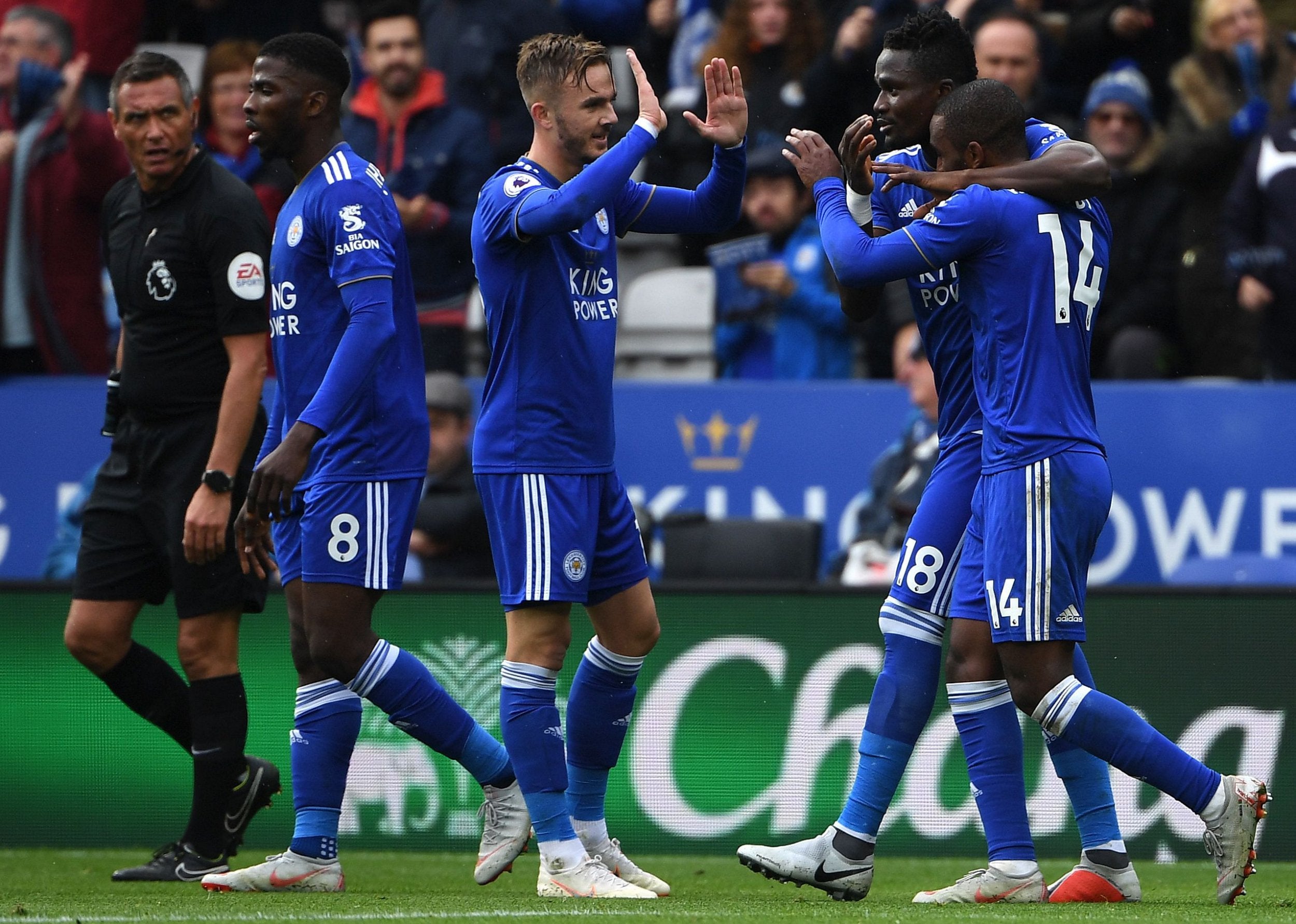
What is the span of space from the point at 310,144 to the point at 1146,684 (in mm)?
3588

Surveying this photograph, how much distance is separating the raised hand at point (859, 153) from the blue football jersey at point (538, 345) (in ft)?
1.95

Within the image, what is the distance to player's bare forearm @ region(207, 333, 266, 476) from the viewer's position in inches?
213

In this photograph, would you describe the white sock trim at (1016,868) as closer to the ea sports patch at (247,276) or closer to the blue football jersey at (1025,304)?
the blue football jersey at (1025,304)

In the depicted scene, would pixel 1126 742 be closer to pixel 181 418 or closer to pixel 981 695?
pixel 981 695

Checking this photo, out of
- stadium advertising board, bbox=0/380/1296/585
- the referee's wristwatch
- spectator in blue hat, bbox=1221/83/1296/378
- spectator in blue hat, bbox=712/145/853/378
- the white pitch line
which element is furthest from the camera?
spectator in blue hat, bbox=712/145/853/378

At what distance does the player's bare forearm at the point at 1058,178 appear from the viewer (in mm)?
4629

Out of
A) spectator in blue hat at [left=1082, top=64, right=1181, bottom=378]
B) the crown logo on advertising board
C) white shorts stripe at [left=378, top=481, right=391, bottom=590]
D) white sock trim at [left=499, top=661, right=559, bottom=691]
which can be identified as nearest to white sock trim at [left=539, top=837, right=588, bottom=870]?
white sock trim at [left=499, top=661, right=559, bottom=691]

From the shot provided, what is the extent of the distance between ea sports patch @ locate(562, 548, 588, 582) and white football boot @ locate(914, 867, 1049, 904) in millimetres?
1216

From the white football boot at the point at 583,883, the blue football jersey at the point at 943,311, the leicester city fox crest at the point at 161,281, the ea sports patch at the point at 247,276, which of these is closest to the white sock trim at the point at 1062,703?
the blue football jersey at the point at 943,311

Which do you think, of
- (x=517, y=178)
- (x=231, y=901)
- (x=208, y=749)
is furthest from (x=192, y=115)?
(x=231, y=901)

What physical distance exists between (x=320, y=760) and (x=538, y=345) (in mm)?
1303

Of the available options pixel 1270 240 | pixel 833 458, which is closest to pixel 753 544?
pixel 833 458

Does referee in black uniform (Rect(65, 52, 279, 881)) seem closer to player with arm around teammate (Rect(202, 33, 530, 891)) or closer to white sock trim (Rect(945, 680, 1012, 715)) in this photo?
player with arm around teammate (Rect(202, 33, 530, 891))

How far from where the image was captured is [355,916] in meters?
4.26
